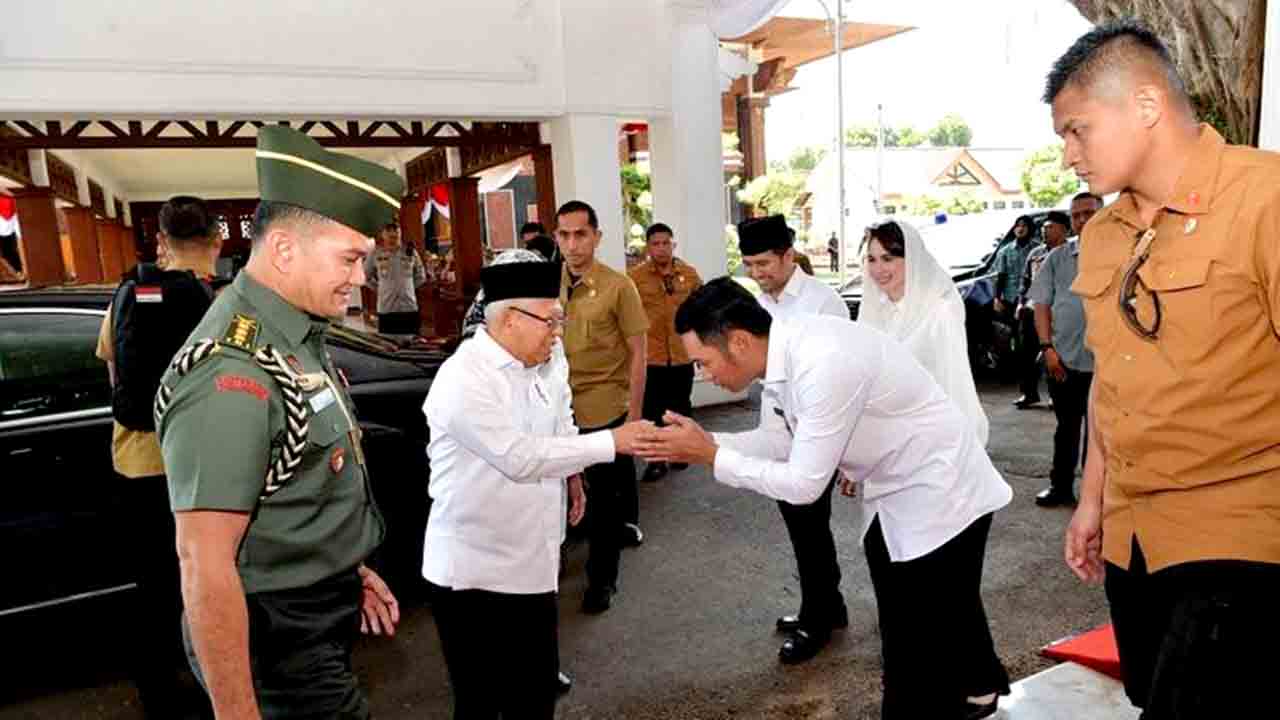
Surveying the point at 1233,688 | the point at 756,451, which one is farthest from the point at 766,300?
the point at 1233,688

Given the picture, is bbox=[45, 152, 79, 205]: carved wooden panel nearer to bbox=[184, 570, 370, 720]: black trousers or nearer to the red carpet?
bbox=[184, 570, 370, 720]: black trousers

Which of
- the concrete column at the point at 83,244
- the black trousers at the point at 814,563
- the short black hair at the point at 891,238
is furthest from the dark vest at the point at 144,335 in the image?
the concrete column at the point at 83,244

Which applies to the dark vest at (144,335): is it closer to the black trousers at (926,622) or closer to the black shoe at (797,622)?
the black trousers at (926,622)

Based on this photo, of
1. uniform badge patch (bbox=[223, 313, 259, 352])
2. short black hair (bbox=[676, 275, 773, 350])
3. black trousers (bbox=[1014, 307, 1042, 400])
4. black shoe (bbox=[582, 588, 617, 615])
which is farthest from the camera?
black trousers (bbox=[1014, 307, 1042, 400])

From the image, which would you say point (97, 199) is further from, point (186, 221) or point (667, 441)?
point (667, 441)

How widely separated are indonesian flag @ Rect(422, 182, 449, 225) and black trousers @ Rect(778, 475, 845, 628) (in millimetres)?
9004

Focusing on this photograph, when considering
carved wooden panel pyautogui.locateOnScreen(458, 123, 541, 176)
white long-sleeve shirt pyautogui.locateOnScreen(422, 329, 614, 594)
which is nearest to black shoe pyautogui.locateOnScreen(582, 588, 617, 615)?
white long-sleeve shirt pyautogui.locateOnScreen(422, 329, 614, 594)

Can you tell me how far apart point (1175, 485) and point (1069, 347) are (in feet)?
11.7

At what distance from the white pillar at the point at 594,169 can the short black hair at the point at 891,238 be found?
3.83 m

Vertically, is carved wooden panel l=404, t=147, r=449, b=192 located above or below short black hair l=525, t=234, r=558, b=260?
above

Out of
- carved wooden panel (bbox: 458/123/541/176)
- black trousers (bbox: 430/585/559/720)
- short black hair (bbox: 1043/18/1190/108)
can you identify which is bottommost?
black trousers (bbox: 430/585/559/720)

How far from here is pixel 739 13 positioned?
756 cm


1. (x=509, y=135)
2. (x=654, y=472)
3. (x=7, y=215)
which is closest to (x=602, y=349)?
(x=654, y=472)

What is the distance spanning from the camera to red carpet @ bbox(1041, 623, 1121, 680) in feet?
9.96
